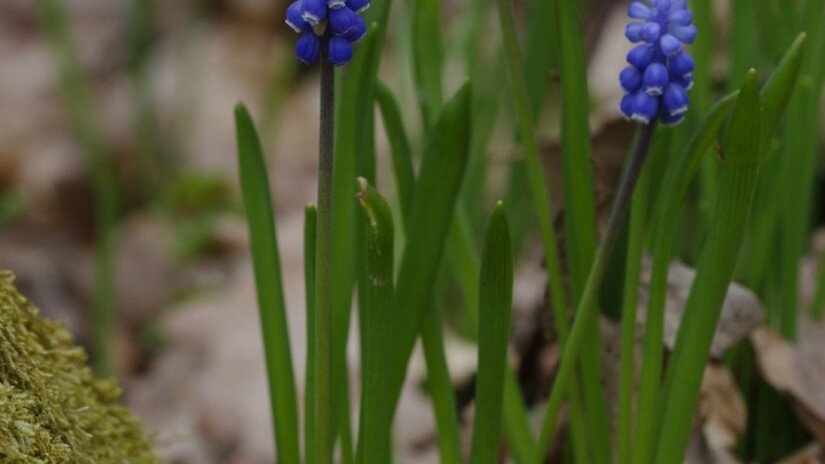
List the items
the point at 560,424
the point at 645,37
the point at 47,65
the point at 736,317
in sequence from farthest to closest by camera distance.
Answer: the point at 47,65 → the point at 560,424 → the point at 736,317 → the point at 645,37

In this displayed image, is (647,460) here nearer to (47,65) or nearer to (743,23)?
(743,23)

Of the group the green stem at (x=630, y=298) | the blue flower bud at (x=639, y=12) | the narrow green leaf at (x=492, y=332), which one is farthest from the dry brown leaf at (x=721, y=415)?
the blue flower bud at (x=639, y=12)

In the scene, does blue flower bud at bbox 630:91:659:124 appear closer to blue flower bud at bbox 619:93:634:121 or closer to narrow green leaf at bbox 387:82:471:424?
blue flower bud at bbox 619:93:634:121

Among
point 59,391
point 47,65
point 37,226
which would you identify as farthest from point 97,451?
point 47,65

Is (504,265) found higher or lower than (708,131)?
lower

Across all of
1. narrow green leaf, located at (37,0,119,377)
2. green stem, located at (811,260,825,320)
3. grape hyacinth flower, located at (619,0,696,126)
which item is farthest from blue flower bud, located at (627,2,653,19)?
narrow green leaf, located at (37,0,119,377)
